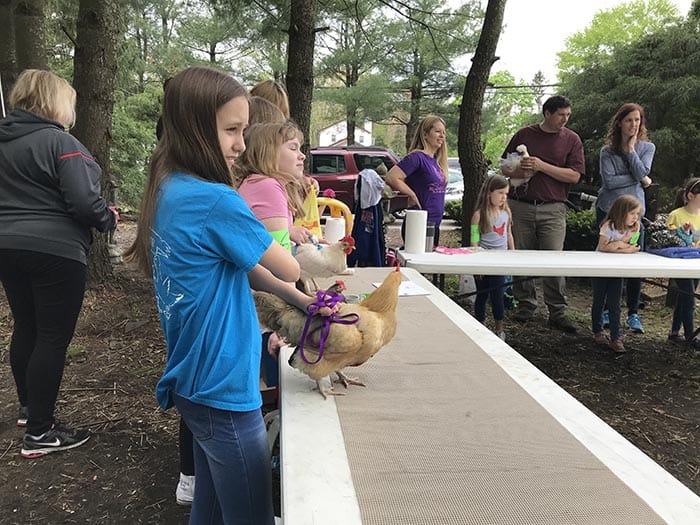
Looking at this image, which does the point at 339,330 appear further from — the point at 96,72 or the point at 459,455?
the point at 96,72

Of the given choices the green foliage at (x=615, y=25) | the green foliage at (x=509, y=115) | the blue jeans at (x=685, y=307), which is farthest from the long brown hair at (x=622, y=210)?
the green foliage at (x=509, y=115)

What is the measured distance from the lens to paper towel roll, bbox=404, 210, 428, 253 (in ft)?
11.5

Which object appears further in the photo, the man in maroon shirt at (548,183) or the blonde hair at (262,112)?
the man in maroon shirt at (548,183)

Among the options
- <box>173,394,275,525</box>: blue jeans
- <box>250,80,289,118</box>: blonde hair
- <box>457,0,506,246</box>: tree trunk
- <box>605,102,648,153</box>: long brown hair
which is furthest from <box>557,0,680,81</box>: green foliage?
<box>173,394,275,525</box>: blue jeans

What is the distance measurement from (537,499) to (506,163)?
3730mm

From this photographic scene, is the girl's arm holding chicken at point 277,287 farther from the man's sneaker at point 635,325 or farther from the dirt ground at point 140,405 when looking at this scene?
the man's sneaker at point 635,325

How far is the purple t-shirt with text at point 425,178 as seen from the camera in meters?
4.01

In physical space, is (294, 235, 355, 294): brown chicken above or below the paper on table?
above

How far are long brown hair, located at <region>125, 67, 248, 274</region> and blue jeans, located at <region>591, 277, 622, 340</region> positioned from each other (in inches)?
142

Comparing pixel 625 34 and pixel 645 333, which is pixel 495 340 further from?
pixel 625 34

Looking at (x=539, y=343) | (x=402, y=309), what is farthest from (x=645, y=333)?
(x=402, y=309)

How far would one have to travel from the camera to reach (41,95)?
2275 mm

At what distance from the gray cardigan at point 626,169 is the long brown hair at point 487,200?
2.86 feet

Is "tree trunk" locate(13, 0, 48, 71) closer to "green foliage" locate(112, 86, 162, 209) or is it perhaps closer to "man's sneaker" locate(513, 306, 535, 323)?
"man's sneaker" locate(513, 306, 535, 323)
